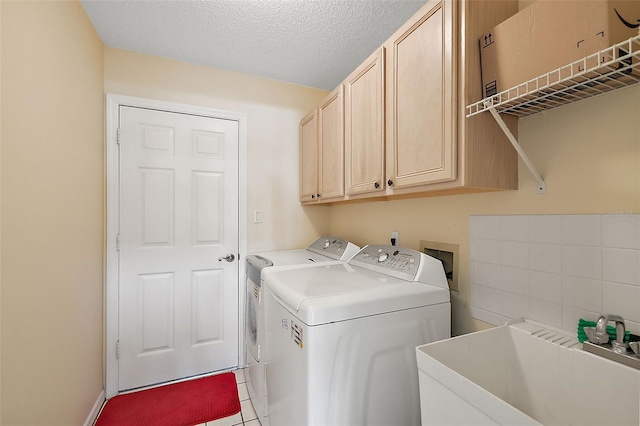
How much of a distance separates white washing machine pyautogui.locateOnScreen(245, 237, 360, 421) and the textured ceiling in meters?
1.42

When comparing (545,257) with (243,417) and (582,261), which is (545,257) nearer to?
(582,261)

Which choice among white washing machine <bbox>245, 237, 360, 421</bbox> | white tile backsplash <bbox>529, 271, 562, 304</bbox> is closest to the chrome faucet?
white tile backsplash <bbox>529, 271, 562, 304</bbox>

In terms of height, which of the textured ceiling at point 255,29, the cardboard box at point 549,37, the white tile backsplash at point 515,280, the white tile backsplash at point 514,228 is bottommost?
the white tile backsplash at point 515,280

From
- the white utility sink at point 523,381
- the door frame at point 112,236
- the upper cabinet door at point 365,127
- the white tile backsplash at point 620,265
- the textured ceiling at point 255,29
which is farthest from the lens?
the door frame at point 112,236

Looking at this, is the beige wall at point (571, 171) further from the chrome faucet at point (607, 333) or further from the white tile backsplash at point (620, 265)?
the chrome faucet at point (607, 333)

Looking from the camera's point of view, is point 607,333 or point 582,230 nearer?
point 607,333

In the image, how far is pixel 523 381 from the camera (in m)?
1.02

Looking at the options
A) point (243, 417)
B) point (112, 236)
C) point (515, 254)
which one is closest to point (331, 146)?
point (515, 254)

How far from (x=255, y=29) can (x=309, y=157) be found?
3.21 ft

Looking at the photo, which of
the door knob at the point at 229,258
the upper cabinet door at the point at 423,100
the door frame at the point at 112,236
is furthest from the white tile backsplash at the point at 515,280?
the door frame at the point at 112,236

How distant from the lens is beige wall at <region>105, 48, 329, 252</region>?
2.14m

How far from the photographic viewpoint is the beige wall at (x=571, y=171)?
0.87 meters

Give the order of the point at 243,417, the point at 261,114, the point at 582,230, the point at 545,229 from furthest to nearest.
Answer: the point at 261,114, the point at 243,417, the point at 545,229, the point at 582,230

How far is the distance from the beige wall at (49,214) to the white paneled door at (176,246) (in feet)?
0.74
